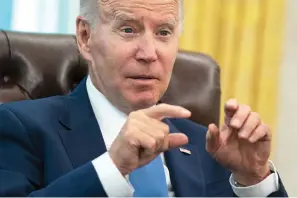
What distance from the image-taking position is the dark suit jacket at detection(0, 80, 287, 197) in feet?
3.77

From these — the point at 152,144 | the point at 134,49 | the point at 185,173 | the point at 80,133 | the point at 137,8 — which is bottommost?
the point at 185,173

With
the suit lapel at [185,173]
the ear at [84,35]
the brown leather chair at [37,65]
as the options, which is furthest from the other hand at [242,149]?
the brown leather chair at [37,65]

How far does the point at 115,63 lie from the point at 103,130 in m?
0.19

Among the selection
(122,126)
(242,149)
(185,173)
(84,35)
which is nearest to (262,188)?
(242,149)

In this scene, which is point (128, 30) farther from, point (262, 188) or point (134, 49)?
point (262, 188)

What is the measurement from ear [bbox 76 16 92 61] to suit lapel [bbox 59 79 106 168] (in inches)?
5.3

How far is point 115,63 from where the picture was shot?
1.41m

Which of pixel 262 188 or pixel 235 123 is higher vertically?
pixel 235 123

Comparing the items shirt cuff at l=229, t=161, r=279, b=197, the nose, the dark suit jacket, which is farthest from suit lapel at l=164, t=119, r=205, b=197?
the nose

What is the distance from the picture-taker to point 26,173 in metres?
1.27

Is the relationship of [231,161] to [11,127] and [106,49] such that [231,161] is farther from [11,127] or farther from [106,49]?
[11,127]

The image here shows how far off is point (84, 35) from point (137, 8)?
0.69 feet

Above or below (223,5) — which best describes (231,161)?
below

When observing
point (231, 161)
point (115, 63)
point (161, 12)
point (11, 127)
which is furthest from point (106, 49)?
point (231, 161)
